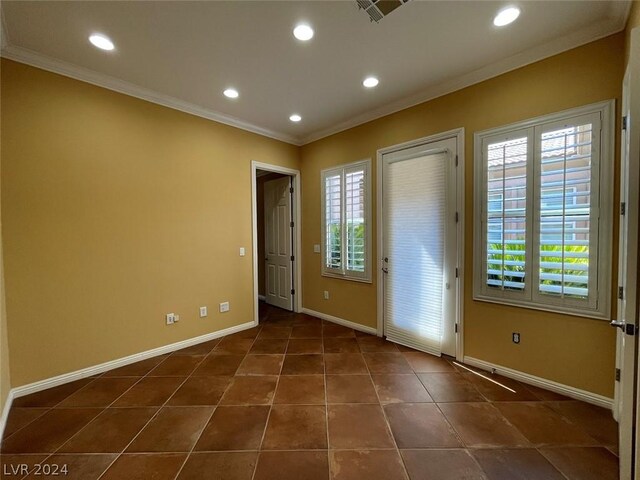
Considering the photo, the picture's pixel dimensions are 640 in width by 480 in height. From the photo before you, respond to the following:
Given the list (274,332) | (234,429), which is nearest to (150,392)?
(234,429)

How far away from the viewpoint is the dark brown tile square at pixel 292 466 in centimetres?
147

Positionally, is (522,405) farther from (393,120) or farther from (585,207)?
(393,120)

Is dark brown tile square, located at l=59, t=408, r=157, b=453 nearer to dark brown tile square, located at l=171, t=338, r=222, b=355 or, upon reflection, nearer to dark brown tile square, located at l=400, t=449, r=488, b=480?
dark brown tile square, located at l=171, t=338, r=222, b=355

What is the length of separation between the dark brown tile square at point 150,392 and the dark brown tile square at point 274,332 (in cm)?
123

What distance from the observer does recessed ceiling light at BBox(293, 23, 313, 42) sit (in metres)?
1.96

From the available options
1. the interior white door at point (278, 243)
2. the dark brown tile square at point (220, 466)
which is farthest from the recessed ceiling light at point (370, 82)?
the dark brown tile square at point (220, 466)

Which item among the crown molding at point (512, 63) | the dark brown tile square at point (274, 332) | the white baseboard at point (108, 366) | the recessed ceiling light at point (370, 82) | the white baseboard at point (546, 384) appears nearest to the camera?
the crown molding at point (512, 63)

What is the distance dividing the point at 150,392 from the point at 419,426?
2.24 meters

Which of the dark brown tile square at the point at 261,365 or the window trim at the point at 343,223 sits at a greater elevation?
the window trim at the point at 343,223

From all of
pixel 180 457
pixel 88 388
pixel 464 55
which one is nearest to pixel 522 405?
pixel 180 457

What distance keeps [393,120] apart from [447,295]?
2.21 m

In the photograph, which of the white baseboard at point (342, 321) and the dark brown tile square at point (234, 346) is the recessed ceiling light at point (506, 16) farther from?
the dark brown tile square at point (234, 346)

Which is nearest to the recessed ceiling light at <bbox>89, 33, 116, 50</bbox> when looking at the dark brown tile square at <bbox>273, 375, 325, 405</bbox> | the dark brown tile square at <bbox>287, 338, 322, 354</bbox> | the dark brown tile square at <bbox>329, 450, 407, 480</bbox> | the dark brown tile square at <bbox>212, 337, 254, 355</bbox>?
the dark brown tile square at <bbox>212, 337, 254, 355</bbox>

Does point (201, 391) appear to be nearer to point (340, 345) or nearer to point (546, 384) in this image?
point (340, 345)
